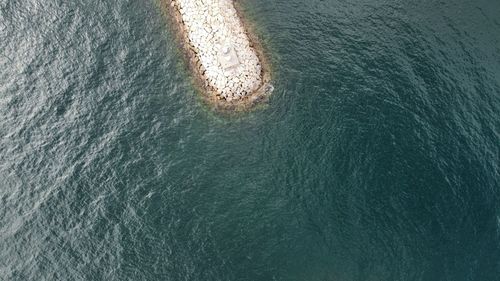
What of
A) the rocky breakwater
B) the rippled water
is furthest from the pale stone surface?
the rippled water

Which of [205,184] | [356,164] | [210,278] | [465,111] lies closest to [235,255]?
[210,278]

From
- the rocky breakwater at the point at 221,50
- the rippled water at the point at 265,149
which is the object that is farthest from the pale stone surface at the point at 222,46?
the rippled water at the point at 265,149

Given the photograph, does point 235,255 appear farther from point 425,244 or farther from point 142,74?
point 142,74

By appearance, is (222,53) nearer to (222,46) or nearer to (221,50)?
(221,50)

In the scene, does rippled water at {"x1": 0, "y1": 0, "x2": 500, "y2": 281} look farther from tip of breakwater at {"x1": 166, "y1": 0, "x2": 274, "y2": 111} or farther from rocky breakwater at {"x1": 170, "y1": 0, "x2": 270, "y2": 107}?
rocky breakwater at {"x1": 170, "y1": 0, "x2": 270, "y2": 107}

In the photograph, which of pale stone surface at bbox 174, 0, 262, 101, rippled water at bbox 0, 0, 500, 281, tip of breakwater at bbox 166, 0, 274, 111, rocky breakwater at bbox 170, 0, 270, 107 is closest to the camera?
rippled water at bbox 0, 0, 500, 281

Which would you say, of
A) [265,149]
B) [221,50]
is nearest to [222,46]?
[221,50]
